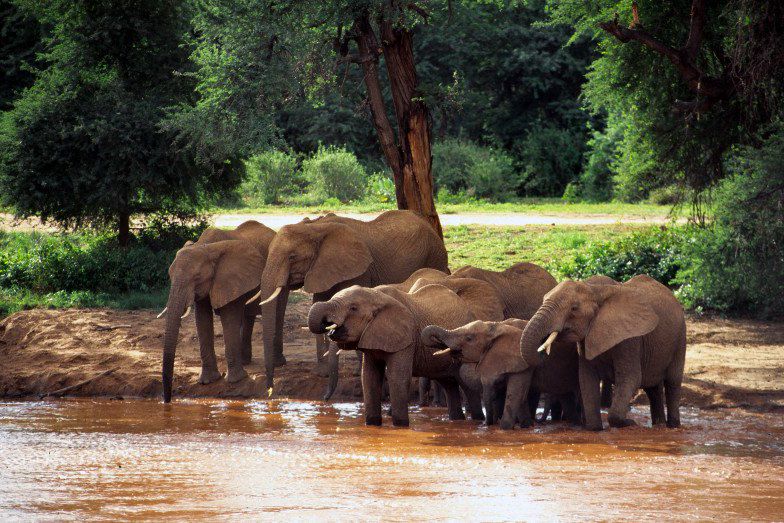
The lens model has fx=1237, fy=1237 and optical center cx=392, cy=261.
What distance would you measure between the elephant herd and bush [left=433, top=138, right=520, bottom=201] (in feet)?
67.2

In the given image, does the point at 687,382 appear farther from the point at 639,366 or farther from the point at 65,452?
the point at 65,452

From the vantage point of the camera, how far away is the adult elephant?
568 inches

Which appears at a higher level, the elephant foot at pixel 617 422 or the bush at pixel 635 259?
the bush at pixel 635 259

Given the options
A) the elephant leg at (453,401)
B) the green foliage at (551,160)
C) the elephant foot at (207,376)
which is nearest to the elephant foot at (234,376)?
the elephant foot at (207,376)

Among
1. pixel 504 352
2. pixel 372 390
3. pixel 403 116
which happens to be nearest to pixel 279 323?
pixel 372 390

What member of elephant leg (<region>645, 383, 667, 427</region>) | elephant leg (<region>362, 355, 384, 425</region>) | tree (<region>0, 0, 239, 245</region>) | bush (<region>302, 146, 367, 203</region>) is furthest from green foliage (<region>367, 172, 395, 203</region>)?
elephant leg (<region>645, 383, 667, 427</region>)

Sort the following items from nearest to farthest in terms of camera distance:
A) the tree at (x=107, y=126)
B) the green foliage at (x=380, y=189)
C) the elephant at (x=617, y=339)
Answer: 1. the elephant at (x=617, y=339)
2. the tree at (x=107, y=126)
3. the green foliage at (x=380, y=189)

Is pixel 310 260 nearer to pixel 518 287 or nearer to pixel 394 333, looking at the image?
pixel 518 287

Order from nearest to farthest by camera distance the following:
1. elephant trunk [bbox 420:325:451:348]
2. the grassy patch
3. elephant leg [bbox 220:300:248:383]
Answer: elephant trunk [bbox 420:325:451:348] < elephant leg [bbox 220:300:248:383] < the grassy patch

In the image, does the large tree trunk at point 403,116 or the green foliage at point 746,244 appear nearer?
the green foliage at point 746,244

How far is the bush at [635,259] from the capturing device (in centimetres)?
1969

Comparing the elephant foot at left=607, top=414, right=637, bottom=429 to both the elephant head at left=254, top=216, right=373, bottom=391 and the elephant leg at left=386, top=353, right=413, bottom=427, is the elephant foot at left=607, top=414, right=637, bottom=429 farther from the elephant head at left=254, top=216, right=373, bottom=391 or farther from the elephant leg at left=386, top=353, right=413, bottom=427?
the elephant head at left=254, top=216, right=373, bottom=391

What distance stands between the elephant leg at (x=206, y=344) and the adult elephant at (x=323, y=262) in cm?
80

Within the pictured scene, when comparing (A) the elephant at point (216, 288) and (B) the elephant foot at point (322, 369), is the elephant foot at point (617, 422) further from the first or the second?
(A) the elephant at point (216, 288)
